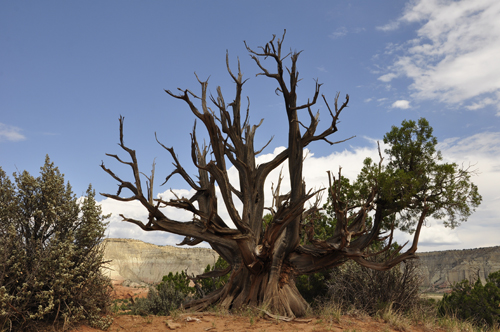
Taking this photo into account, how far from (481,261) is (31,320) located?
64.5 metres

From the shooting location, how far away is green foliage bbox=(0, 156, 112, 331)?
725cm

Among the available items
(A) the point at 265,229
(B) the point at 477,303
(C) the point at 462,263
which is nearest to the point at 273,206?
(A) the point at 265,229

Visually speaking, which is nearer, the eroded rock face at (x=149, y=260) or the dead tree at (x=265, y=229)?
the dead tree at (x=265, y=229)

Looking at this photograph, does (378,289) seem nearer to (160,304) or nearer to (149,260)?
(160,304)

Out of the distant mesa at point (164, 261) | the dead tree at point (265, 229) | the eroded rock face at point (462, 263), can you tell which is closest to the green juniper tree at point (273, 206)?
the dead tree at point (265, 229)

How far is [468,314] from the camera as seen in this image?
1323 cm

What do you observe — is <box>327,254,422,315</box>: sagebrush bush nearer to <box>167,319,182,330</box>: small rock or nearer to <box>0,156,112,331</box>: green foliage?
<box>167,319,182,330</box>: small rock

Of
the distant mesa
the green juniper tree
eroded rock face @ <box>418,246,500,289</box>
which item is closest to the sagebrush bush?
the green juniper tree

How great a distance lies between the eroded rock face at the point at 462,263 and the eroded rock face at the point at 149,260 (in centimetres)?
3240

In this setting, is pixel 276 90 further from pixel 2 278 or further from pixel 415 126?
pixel 2 278

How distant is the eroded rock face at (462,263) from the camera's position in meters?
55.0

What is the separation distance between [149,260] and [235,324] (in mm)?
48139

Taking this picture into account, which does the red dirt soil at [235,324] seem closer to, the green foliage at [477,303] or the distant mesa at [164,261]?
the green foliage at [477,303]

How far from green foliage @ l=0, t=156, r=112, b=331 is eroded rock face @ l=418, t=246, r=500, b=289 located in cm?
5350
